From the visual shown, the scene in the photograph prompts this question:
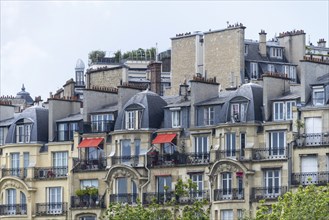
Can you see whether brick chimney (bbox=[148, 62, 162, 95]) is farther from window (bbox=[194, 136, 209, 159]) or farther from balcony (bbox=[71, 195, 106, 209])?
window (bbox=[194, 136, 209, 159])

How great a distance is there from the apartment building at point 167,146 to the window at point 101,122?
0.07 meters

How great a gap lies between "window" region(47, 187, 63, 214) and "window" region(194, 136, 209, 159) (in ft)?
43.2

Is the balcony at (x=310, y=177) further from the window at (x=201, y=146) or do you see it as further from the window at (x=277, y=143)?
the window at (x=201, y=146)

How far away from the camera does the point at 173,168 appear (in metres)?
136

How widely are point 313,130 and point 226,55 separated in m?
28.8

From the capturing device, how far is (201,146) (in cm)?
13475

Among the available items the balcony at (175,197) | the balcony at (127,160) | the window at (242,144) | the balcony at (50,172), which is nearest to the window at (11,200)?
the balcony at (50,172)

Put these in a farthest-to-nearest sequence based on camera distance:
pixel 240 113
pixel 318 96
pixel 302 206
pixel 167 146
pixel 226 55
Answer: pixel 226 55, pixel 167 146, pixel 240 113, pixel 318 96, pixel 302 206

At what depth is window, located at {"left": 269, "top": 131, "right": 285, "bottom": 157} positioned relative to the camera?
426ft

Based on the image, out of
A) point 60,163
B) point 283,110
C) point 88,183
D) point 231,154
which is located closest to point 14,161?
point 60,163

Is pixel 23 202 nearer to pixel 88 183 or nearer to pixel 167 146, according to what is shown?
pixel 88 183

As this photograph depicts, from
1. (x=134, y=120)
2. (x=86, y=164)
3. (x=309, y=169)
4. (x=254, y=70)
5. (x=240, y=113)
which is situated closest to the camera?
(x=309, y=169)

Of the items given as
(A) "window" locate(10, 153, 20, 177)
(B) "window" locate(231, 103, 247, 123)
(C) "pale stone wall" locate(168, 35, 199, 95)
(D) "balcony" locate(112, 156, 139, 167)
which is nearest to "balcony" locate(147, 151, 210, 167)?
Answer: (D) "balcony" locate(112, 156, 139, 167)

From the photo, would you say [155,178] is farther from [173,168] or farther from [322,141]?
[322,141]
